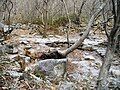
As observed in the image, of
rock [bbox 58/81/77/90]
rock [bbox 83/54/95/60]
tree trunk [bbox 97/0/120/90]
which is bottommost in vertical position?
rock [bbox 58/81/77/90]

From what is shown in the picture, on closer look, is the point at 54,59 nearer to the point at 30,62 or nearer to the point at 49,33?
the point at 30,62

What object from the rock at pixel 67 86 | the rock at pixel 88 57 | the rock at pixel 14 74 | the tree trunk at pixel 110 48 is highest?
the tree trunk at pixel 110 48

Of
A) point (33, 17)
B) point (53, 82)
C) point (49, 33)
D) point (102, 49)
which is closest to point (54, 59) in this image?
point (53, 82)

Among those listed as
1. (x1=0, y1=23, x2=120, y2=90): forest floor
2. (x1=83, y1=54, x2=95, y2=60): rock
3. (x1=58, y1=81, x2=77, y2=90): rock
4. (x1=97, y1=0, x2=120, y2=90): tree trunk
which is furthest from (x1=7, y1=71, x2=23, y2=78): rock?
(x1=83, y1=54, x2=95, y2=60): rock

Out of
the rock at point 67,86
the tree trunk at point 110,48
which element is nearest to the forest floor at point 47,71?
the rock at point 67,86

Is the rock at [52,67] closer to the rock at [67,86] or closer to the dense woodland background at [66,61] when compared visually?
the dense woodland background at [66,61]

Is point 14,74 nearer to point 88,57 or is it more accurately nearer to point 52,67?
point 52,67

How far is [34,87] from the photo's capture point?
5457 mm

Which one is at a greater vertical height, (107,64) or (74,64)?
(107,64)

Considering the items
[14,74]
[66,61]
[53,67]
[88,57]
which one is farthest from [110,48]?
[88,57]

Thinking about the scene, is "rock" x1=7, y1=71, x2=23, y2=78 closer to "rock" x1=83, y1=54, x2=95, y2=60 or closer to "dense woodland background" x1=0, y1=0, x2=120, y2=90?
"dense woodland background" x1=0, y1=0, x2=120, y2=90

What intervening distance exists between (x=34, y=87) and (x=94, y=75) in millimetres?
1915

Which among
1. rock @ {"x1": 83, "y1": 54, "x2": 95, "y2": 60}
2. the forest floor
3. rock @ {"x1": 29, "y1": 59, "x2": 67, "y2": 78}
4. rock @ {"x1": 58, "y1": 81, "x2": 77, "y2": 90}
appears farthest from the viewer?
rock @ {"x1": 83, "y1": 54, "x2": 95, "y2": 60}

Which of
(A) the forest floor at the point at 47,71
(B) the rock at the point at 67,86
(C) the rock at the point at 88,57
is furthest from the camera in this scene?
(C) the rock at the point at 88,57
